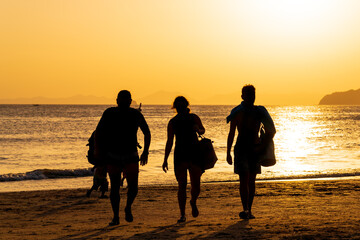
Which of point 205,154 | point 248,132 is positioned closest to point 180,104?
point 205,154

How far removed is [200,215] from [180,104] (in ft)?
6.91

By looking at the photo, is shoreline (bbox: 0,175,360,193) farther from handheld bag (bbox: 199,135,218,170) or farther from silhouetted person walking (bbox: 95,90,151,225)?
silhouetted person walking (bbox: 95,90,151,225)

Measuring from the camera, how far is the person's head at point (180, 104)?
293 inches

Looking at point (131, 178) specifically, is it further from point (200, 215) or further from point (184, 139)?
point (200, 215)

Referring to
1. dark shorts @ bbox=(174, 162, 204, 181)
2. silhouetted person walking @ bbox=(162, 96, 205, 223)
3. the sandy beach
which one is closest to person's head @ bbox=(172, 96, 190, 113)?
silhouetted person walking @ bbox=(162, 96, 205, 223)

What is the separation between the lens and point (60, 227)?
7.52 m

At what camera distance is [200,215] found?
8344mm

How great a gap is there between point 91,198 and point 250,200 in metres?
4.85

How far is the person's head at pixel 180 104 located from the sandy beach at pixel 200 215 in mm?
1730

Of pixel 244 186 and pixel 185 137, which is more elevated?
pixel 185 137

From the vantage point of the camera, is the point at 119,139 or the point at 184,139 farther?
the point at 184,139

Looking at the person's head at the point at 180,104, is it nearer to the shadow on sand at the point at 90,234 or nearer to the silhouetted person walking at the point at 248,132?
the silhouetted person walking at the point at 248,132

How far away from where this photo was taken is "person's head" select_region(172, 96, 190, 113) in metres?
7.44

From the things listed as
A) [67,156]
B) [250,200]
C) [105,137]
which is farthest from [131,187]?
[67,156]
